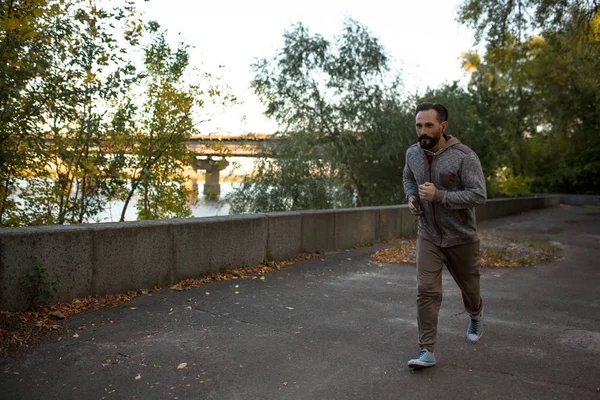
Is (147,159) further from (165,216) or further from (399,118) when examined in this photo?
(399,118)

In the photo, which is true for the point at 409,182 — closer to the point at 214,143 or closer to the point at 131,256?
the point at 131,256

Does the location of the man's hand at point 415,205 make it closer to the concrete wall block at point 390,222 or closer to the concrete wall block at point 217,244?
the concrete wall block at point 217,244

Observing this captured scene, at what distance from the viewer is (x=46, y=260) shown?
5.31 metres

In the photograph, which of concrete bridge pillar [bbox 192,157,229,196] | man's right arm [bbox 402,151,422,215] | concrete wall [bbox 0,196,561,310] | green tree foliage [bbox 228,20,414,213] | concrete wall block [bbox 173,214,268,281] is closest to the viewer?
man's right arm [bbox 402,151,422,215]

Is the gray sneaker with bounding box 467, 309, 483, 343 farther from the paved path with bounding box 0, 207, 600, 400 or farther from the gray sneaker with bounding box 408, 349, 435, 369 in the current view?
the gray sneaker with bounding box 408, 349, 435, 369

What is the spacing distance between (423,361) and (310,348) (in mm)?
973

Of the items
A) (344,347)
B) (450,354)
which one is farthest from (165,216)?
(450,354)

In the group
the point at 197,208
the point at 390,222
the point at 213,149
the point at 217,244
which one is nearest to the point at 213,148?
the point at 213,149

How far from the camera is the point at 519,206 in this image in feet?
75.7

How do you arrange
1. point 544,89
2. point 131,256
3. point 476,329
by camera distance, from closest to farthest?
point 476,329 → point 131,256 → point 544,89

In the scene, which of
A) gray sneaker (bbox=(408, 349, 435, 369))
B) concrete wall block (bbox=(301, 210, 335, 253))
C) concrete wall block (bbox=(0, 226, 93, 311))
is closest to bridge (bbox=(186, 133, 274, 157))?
concrete wall block (bbox=(301, 210, 335, 253))

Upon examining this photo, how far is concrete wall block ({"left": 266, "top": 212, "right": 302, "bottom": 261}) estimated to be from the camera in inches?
332

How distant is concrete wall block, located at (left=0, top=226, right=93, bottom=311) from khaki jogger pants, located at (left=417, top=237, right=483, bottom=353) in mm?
3420

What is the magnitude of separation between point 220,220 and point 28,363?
364 cm
